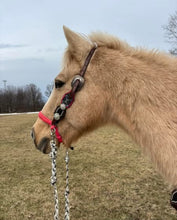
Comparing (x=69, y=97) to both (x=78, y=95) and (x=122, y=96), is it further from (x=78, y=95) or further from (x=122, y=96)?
(x=122, y=96)

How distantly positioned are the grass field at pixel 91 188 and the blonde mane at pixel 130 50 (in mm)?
923

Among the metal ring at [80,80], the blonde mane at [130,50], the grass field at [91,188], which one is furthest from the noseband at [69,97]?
the grass field at [91,188]

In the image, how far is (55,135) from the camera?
98.2 inches

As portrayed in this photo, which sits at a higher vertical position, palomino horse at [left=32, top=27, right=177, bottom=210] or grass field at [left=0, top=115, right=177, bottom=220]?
palomino horse at [left=32, top=27, right=177, bottom=210]

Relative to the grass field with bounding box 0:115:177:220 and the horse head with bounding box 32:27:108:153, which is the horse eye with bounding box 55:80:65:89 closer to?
the horse head with bounding box 32:27:108:153

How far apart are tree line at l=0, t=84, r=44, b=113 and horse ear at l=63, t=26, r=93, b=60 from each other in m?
60.0

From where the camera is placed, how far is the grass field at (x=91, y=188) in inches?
164

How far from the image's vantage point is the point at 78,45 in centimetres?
225

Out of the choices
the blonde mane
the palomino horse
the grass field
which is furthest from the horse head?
the grass field

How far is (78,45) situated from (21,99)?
63146mm

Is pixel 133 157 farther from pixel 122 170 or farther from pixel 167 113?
pixel 167 113

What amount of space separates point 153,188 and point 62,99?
3747 millimetres

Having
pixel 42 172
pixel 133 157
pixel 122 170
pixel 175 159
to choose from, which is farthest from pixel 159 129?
pixel 133 157

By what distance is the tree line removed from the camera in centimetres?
6018
